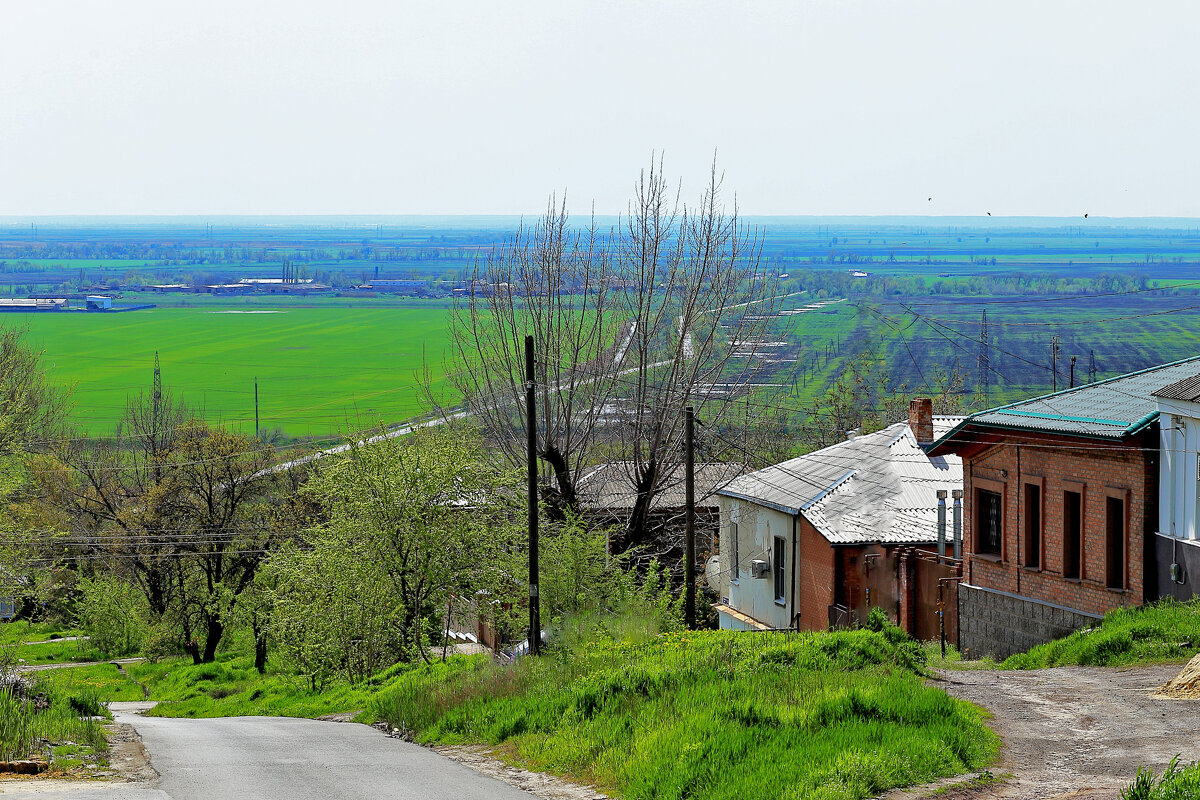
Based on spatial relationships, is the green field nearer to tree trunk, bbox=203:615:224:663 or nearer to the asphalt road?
tree trunk, bbox=203:615:224:663

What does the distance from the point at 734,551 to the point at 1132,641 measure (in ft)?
63.1

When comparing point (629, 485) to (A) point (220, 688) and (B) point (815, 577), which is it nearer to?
(B) point (815, 577)

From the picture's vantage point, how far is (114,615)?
56.0 m

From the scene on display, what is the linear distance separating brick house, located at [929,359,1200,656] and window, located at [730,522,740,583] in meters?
10.1

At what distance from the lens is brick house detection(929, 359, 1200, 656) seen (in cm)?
2183

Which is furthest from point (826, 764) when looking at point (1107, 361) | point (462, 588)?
point (1107, 361)

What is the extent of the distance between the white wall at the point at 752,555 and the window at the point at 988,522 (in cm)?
681

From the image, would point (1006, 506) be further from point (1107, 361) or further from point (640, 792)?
point (1107, 361)

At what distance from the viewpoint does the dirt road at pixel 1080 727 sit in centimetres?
1040

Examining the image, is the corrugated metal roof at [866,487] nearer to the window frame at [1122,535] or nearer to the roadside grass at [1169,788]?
the window frame at [1122,535]

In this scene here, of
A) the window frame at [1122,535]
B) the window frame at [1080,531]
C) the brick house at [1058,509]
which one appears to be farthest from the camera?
the window frame at [1080,531]

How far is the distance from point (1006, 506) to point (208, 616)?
39487mm

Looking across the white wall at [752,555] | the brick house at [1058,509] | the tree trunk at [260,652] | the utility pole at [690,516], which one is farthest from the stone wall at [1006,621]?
the tree trunk at [260,652]

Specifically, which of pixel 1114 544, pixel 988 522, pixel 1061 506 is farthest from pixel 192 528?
pixel 1114 544
